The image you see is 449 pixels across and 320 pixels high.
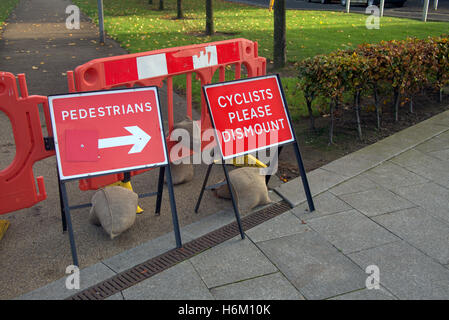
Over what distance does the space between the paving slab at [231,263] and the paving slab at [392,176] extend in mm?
2063

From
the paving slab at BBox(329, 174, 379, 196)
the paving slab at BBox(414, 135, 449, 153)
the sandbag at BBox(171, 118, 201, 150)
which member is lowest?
the paving slab at BBox(329, 174, 379, 196)

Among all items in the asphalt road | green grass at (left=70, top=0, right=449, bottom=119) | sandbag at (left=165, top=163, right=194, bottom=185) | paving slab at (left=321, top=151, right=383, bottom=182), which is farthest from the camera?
the asphalt road

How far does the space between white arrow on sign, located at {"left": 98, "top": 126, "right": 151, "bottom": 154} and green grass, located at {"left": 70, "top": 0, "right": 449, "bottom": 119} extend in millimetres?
3883

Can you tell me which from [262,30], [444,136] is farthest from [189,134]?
[262,30]

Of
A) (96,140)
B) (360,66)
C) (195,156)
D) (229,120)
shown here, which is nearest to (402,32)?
(360,66)

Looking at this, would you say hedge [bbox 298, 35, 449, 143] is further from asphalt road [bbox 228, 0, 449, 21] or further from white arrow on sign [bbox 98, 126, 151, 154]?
asphalt road [bbox 228, 0, 449, 21]

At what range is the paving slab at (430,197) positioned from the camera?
4598mm

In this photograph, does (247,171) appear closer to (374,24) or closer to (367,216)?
(367,216)

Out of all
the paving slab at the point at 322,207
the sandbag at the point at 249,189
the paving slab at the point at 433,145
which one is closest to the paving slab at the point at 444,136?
the paving slab at the point at 433,145

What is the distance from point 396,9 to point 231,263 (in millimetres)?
24710

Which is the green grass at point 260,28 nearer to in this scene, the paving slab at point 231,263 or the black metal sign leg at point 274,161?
the black metal sign leg at point 274,161

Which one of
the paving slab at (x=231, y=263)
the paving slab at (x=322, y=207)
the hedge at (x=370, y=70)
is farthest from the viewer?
the hedge at (x=370, y=70)

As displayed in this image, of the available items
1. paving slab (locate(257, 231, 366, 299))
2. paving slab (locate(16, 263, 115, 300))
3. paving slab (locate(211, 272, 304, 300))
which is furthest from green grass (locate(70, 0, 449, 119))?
paving slab (locate(16, 263, 115, 300))

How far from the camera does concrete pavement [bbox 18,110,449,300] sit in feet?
11.3
